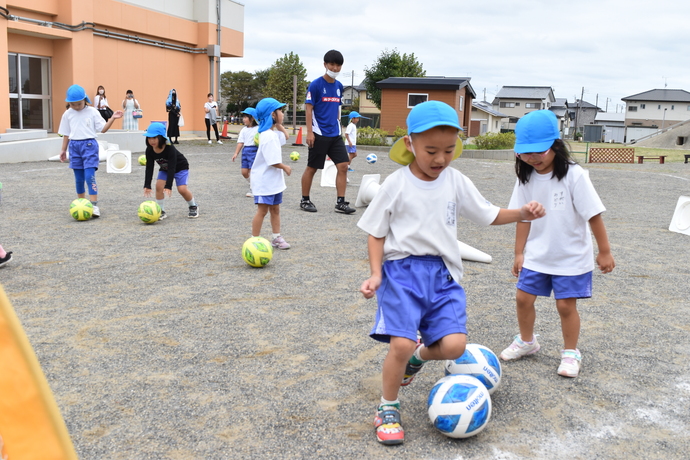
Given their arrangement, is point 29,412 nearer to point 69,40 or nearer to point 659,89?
point 69,40

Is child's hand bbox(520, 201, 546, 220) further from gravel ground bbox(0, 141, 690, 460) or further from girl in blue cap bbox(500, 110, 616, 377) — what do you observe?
gravel ground bbox(0, 141, 690, 460)

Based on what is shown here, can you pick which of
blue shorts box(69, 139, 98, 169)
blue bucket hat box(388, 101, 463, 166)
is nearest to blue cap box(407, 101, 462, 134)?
blue bucket hat box(388, 101, 463, 166)

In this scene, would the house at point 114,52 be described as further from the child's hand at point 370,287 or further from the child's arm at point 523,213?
the child's arm at point 523,213

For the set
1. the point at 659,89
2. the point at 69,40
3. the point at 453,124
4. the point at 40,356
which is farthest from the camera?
the point at 659,89

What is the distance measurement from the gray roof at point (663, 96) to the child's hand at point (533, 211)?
94.9 m

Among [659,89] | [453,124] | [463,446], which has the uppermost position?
[659,89]

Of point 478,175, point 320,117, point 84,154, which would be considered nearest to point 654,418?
point 320,117

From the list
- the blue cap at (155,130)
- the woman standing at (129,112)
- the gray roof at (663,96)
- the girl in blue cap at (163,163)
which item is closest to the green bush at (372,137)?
the woman standing at (129,112)

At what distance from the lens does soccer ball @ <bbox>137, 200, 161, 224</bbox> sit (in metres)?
7.95

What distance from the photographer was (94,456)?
263cm

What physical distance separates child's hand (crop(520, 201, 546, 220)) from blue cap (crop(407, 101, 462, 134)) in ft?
1.71

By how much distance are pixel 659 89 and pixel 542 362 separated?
98.9 metres

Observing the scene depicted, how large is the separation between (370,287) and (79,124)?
7021mm

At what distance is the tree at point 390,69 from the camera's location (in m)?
64.6
